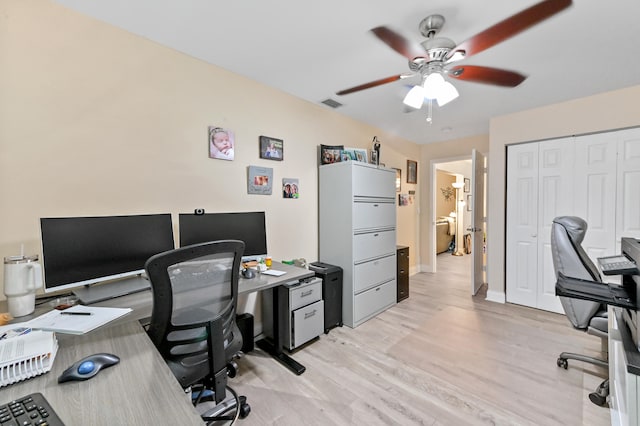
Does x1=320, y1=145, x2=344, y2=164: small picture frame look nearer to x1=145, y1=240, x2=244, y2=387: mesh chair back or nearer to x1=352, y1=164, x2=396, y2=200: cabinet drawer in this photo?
x1=352, y1=164, x2=396, y2=200: cabinet drawer

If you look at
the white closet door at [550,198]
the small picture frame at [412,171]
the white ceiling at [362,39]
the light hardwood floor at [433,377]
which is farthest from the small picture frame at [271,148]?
the white closet door at [550,198]

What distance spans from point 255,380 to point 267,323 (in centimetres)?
61

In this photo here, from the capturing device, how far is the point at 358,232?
9.30 feet

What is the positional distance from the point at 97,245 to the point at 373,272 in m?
2.47

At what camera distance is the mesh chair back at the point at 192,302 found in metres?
1.13

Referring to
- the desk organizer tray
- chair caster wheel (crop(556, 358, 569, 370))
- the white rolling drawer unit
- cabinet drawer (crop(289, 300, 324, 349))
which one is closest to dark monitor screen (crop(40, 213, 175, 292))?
cabinet drawer (crop(289, 300, 324, 349))

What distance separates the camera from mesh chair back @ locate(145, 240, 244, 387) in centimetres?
113

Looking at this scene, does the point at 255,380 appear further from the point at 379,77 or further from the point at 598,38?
the point at 598,38

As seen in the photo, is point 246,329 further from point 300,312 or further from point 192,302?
point 192,302

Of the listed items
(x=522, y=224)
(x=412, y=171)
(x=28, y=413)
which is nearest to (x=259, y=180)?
(x=28, y=413)

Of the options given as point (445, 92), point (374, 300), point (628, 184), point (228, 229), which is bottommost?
point (374, 300)

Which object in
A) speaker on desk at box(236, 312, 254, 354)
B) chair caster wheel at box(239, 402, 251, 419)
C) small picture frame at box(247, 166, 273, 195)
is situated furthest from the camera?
small picture frame at box(247, 166, 273, 195)

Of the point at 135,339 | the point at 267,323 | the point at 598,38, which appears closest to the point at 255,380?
the point at 267,323

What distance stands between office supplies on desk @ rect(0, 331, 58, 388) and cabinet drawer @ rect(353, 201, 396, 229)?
7.57 ft
